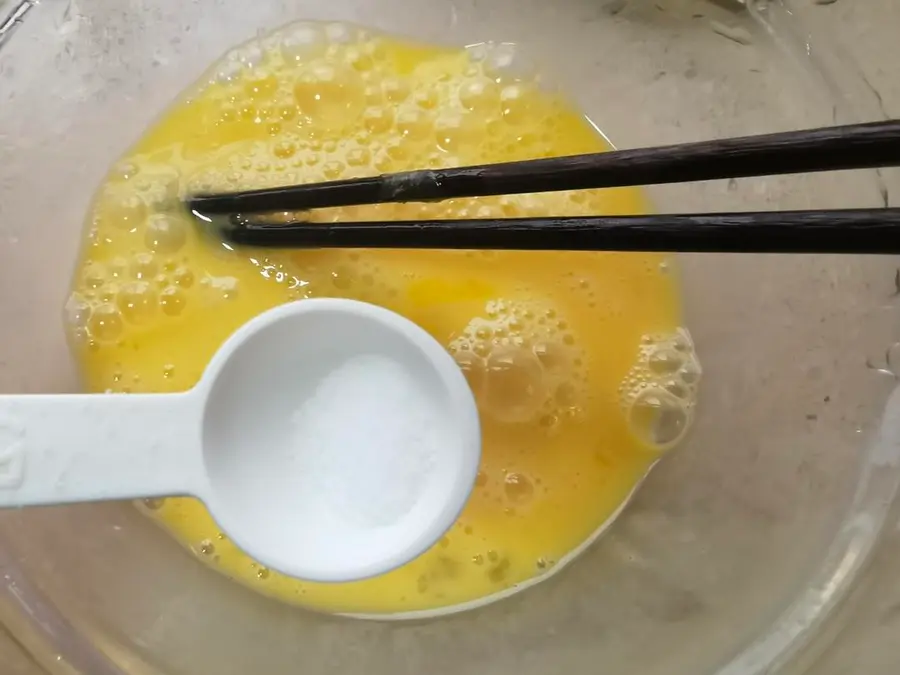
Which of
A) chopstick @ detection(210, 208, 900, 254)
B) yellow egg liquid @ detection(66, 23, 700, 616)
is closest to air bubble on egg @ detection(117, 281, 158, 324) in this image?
yellow egg liquid @ detection(66, 23, 700, 616)

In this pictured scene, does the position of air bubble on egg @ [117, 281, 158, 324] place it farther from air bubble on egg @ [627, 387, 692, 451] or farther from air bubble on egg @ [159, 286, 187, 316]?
air bubble on egg @ [627, 387, 692, 451]

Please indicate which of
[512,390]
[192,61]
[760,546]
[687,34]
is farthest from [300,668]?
[687,34]

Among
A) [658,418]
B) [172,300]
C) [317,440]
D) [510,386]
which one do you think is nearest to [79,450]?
[317,440]

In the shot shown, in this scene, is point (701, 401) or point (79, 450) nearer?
point (79, 450)

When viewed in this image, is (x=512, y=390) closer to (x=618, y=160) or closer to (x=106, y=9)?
(x=618, y=160)

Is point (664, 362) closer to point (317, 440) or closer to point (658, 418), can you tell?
point (658, 418)

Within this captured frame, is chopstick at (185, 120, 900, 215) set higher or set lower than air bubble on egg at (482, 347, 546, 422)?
higher
